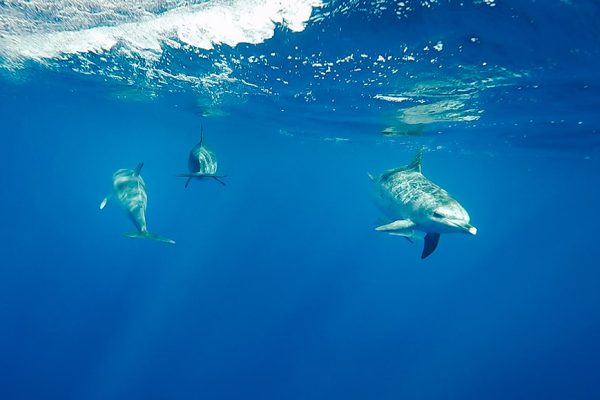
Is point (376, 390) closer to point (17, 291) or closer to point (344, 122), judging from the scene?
point (344, 122)

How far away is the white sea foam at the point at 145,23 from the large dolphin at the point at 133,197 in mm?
4383

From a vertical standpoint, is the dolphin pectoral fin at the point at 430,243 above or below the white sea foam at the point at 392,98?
below

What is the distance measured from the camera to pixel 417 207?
22.7 ft

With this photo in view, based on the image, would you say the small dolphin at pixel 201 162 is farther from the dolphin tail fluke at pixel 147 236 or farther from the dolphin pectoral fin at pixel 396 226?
the dolphin pectoral fin at pixel 396 226

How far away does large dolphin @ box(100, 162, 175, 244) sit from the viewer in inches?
401

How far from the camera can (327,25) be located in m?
9.29

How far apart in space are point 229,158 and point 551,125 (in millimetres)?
43354

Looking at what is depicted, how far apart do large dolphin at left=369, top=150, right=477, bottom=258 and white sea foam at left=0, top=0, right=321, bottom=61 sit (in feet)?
14.2

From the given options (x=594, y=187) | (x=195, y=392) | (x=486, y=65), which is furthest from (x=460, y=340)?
(x=486, y=65)

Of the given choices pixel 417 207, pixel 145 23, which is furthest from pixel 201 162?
pixel 145 23

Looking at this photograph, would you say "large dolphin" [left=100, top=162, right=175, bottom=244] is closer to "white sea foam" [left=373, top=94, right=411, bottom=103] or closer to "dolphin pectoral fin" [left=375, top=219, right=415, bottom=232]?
"dolphin pectoral fin" [left=375, top=219, right=415, bottom=232]

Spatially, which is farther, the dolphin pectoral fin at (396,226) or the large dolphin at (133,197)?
the large dolphin at (133,197)

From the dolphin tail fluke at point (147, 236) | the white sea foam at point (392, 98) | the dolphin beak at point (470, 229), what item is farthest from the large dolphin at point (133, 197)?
the white sea foam at point (392, 98)

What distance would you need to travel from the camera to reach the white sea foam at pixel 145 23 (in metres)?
9.06
